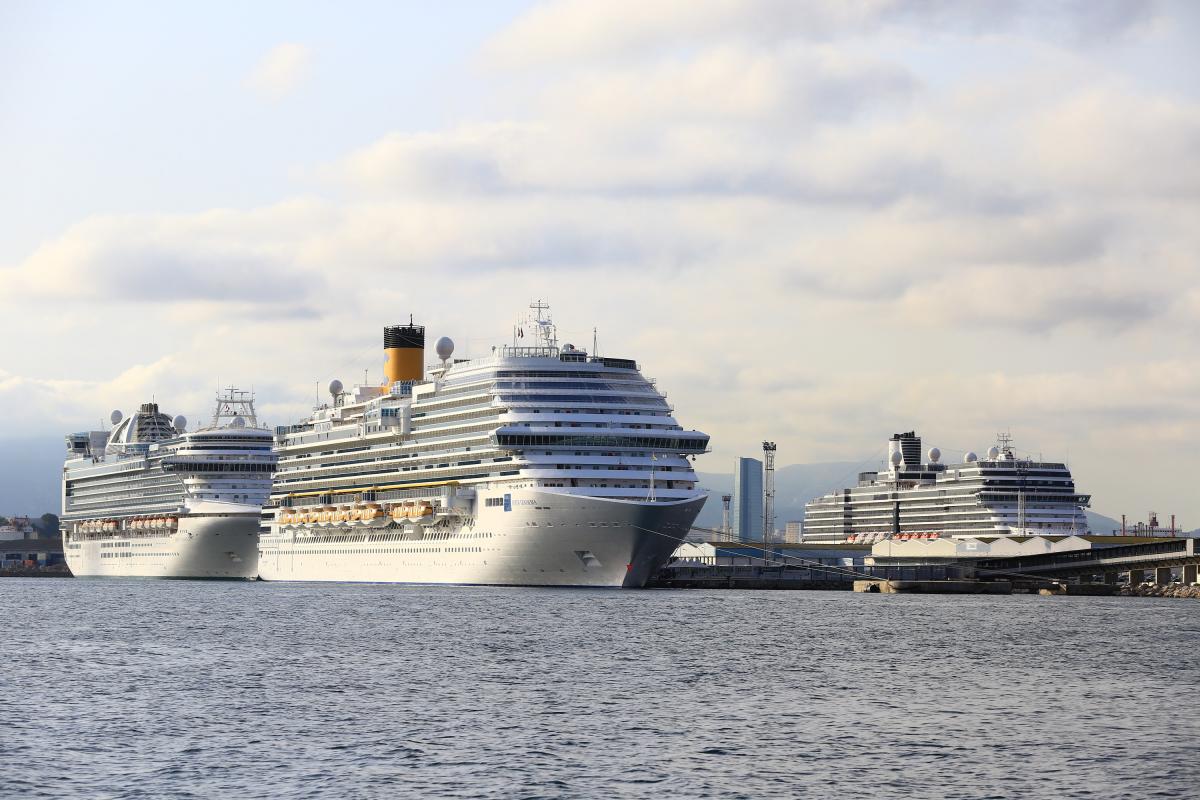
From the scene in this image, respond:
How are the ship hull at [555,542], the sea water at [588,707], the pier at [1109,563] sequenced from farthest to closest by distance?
the pier at [1109,563]
the ship hull at [555,542]
the sea water at [588,707]

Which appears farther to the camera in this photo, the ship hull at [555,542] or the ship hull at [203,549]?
the ship hull at [203,549]

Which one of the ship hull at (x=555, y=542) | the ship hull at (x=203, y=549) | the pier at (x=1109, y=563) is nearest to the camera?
the ship hull at (x=555, y=542)

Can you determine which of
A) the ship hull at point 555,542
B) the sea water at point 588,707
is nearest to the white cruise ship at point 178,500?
the ship hull at point 555,542

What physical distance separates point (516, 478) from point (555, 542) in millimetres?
5581

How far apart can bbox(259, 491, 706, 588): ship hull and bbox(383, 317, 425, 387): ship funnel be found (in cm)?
2615

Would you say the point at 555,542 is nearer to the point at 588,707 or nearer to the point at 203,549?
the point at 588,707

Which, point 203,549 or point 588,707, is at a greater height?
point 203,549

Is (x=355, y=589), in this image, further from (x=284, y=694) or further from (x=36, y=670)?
(x=284, y=694)

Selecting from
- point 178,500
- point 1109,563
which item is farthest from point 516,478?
point 178,500

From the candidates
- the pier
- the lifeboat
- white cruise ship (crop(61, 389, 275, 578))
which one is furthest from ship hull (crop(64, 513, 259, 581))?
the pier

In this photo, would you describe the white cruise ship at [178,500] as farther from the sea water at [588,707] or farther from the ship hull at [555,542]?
the sea water at [588,707]

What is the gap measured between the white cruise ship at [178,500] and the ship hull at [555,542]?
153 ft

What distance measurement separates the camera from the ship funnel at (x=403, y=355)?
470 feet

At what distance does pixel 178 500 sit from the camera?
168 m
